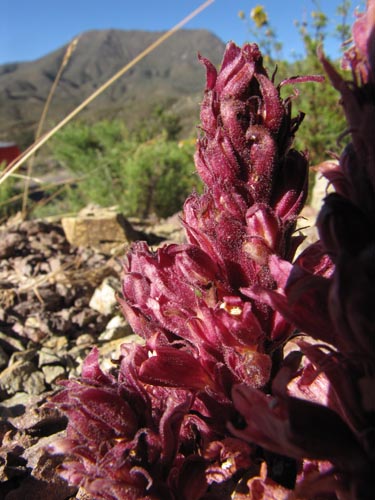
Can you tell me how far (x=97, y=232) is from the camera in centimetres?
444

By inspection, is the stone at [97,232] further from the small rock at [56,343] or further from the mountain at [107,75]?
the mountain at [107,75]

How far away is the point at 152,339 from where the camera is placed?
1.29 meters

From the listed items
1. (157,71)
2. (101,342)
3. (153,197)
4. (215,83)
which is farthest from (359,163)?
(157,71)

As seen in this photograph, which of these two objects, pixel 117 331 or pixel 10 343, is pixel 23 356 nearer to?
pixel 10 343

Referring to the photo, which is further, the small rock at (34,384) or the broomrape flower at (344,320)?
the small rock at (34,384)

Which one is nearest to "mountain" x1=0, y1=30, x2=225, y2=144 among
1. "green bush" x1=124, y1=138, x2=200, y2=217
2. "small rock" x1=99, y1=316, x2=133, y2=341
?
"green bush" x1=124, y1=138, x2=200, y2=217

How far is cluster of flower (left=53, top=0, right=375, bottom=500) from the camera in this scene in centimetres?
96

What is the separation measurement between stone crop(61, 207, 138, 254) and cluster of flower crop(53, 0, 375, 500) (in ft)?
10.2

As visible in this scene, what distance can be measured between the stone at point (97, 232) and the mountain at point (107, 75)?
178 feet

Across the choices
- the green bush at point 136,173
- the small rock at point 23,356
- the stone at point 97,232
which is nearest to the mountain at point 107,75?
the green bush at point 136,173

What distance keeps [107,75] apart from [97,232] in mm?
92987

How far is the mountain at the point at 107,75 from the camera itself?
69.6 m

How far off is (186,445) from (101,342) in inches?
56.1

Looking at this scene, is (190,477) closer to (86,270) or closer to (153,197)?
(86,270)
